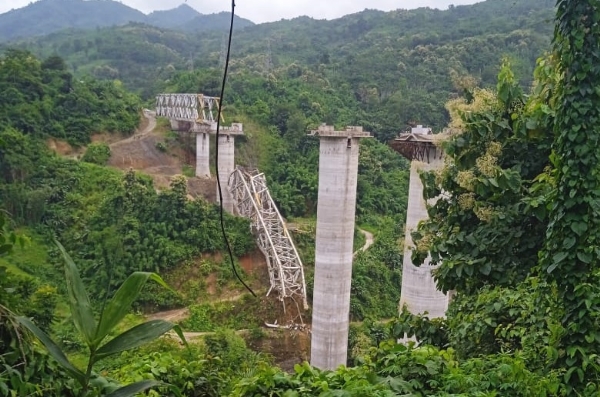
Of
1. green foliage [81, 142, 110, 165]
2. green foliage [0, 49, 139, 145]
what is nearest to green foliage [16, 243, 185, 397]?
green foliage [0, 49, 139, 145]

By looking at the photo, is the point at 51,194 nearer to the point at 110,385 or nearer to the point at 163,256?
the point at 163,256

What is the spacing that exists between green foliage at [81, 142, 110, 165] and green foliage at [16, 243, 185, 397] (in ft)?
79.9

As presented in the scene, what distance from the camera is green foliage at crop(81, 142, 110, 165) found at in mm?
24656

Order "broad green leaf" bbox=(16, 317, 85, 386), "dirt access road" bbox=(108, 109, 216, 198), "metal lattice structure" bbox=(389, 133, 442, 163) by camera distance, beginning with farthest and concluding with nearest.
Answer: "dirt access road" bbox=(108, 109, 216, 198), "metal lattice structure" bbox=(389, 133, 442, 163), "broad green leaf" bbox=(16, 317, 85, 386)

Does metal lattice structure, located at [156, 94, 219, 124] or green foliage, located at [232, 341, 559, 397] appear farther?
metal lattice structure, located at [156, 94, 219, 124]

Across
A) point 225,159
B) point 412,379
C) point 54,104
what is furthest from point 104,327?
point 54,104

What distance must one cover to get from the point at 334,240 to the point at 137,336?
12777 millimetres

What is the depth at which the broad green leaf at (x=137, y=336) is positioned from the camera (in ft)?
6.47

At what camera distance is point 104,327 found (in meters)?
1.94

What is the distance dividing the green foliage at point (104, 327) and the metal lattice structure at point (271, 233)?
17115 mm

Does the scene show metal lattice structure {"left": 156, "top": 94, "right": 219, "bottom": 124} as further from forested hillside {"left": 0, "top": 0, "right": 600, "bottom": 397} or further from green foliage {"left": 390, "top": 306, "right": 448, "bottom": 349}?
green foliage {"left": 390, "top": 306, "right": 448, "bottom": 349}

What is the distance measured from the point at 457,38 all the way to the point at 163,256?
39.9 metres

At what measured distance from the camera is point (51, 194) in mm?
21562

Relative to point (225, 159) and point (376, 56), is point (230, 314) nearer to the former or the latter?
point (225, 159)
